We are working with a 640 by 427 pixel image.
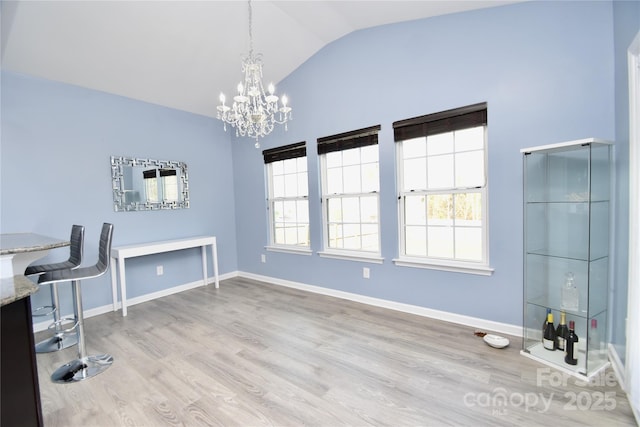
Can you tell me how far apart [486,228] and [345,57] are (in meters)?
2.50

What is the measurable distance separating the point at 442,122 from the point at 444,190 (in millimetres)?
666

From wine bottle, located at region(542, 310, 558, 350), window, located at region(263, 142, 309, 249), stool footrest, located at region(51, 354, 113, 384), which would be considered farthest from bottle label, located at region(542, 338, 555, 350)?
stool footrest, located at region(51, 354, 113, 384)

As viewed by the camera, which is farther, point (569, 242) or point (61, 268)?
point (61, 268)

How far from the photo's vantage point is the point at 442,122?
2822 millimetres

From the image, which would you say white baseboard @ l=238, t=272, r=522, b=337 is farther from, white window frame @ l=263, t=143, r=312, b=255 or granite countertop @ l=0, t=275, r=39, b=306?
granite countertop @ l=0, t=275, r=39, b=306

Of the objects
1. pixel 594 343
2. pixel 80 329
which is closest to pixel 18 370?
pixel 80 329

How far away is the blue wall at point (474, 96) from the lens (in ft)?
7.22

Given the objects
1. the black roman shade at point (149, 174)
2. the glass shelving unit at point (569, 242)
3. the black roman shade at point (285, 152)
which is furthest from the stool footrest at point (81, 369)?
the glass shelving unit at point (569, 242)

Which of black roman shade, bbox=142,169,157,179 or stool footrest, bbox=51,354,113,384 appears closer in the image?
stool footrest, bbox=51,354,113,384

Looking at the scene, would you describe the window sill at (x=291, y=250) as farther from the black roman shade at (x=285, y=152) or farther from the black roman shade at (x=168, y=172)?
the black roman shade at (x=168, y=172)

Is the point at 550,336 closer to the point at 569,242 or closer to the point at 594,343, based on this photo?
the point at 594,343

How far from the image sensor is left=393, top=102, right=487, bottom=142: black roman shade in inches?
104

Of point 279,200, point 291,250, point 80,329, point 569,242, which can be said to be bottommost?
point 80,329

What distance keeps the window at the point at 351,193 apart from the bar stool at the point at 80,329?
93.6 inches
